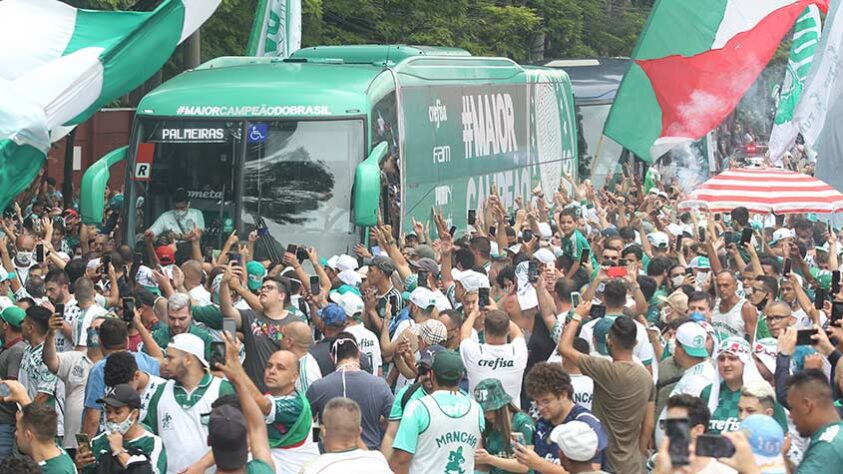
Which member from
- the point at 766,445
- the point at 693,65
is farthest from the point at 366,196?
the point at 766,445

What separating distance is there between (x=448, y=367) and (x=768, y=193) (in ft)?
27.6

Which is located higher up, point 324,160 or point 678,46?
point 678,46

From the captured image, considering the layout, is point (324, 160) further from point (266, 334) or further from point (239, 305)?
point (266, 334)

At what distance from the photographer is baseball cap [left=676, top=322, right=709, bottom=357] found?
9602 mm

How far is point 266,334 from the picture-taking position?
1089 cm

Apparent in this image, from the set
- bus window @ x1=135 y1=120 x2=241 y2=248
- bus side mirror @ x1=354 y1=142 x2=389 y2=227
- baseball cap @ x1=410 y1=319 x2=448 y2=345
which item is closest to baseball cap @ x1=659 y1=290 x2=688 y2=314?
baseball cap @ x1=410 y1=319 x2=448 y2=345

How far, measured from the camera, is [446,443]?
855cm

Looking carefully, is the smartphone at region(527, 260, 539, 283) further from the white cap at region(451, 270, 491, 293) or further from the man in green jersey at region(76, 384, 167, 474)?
the man in green jersey at region(76, 384, 167, 474)

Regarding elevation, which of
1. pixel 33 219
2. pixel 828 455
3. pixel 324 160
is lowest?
pixel 33 219

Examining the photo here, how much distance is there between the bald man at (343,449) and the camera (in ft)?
23.2

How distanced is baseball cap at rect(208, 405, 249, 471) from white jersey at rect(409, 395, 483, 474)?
5.53 ft

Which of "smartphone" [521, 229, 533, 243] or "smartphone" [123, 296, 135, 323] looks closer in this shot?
"smartphone" [123, 296, 135, 323]

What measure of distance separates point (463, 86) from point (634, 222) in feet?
16.6

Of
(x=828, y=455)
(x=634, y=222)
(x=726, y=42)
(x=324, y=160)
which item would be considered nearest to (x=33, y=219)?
(x=324, y=160)
